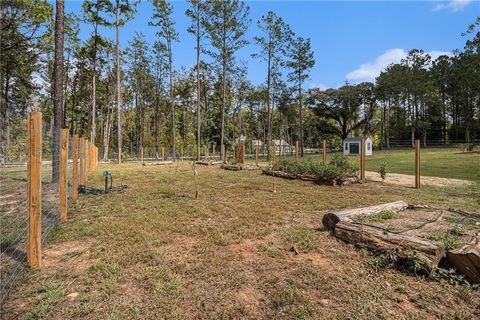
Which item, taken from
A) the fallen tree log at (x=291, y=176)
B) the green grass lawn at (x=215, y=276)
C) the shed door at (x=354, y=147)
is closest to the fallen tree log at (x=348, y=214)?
the green grass lawn at (x=215, y=276)

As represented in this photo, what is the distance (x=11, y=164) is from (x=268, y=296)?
122 inches

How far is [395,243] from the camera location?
3.22m

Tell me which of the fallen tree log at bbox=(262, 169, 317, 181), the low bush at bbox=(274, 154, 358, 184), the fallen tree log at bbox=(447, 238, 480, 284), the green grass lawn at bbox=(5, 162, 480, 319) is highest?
the low bush at bbox=(274, 154, 358, 184)

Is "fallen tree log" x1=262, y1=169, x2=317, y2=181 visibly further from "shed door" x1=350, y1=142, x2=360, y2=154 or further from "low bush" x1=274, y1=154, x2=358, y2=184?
"shed door" x1=350, y1=142, x2=360, y2=154

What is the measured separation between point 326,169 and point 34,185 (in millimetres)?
8283

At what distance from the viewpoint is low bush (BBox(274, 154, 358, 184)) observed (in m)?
9.38


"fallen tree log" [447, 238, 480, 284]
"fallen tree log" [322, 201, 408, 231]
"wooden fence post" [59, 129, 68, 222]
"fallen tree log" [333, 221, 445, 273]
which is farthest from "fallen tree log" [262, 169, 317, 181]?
"wooden fence post" [59, 129, 68, 222]

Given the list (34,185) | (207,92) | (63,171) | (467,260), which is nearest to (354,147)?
(207,92)

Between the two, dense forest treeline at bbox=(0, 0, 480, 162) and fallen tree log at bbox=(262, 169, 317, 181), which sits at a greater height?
dense forest treeline at bbox=(0, 0, 480, 162)

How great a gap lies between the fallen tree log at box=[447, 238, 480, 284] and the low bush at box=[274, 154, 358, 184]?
6.46 meters

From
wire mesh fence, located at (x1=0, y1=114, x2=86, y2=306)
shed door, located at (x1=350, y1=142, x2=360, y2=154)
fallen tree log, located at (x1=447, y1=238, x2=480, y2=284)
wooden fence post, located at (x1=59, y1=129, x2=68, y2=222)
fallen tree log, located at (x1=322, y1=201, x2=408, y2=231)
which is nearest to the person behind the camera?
fallen tree log, located at (x1=447, y1=238, x2=480, y2=284)

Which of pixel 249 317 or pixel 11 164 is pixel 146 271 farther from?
pixel 11 164

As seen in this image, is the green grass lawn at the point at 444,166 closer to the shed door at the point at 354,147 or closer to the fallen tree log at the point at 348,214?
the fallen tree log at the point at 348,214

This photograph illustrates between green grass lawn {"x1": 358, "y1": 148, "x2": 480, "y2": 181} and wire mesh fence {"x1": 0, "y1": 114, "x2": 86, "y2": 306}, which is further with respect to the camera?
green grass lawn {"x1": 358, "y1": 148, "x2": 480, "y2": 181}
